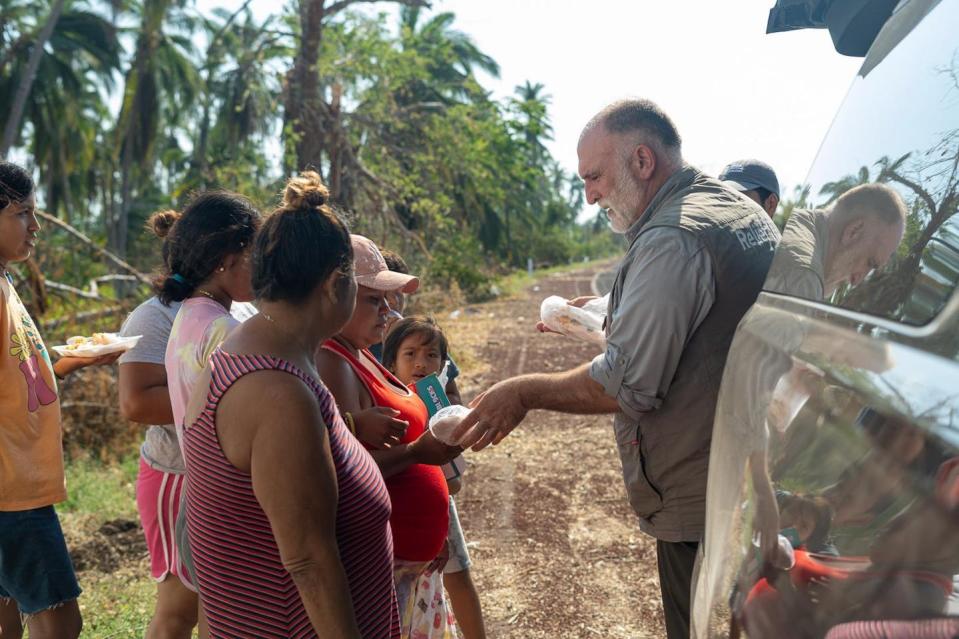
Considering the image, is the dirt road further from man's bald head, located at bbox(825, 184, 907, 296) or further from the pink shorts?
man's bald head, located at bbox(825, 184, 907, 296)

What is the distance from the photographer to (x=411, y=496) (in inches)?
107

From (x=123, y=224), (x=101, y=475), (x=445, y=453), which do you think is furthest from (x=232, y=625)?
(x=123, y=224)

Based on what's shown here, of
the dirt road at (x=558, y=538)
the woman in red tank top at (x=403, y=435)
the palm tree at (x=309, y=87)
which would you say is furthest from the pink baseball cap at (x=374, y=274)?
the palm tree at (x=309, y=87)

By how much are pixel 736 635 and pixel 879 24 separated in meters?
1.40

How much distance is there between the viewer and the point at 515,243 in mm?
46656

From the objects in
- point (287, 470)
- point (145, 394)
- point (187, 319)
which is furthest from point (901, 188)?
point (145, 394)

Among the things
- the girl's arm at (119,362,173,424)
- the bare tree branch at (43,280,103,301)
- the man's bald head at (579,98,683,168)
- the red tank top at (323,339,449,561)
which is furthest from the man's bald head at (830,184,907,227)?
the bare tree branch at (43,280,103,301)

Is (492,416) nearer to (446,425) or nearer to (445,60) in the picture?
(446,425)

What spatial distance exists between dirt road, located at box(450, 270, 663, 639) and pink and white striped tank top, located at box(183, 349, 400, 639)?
2317 mm

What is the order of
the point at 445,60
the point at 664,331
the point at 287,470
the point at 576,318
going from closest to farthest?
the point at 287,470 < the point at 664,331 < the point at 576,318 < the point at 445,60

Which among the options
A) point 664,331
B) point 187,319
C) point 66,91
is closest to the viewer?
point 664,331

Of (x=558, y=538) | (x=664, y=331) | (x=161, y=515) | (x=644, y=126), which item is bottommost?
(x=558, y=538)

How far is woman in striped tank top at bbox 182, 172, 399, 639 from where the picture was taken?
1762 mm

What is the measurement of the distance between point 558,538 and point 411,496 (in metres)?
2.82
